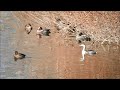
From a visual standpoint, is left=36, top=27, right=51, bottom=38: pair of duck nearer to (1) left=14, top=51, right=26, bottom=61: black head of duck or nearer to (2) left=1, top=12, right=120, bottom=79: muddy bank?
(2) left=1, top=12, right=120, bottom=79: muddy bank

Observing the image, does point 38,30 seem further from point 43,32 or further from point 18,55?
point 18,55

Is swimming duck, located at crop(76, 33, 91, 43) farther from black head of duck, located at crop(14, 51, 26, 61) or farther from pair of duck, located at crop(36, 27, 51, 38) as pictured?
black head of duck, located at crop(14, 51, 26, 61)

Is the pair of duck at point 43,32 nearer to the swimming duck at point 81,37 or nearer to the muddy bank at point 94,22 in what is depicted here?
the muddy bank at point 94,22

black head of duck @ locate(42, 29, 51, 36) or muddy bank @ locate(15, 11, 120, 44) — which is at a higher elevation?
muddy bank @ locate(15, 11, 120, 44)

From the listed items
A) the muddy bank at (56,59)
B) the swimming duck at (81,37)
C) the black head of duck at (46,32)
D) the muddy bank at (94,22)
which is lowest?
the muddy bank at (56,59)

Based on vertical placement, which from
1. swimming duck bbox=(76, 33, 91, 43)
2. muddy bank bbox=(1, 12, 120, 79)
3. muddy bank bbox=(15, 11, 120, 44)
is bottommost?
muddy bank bbox=(1, 12, 120, 79)

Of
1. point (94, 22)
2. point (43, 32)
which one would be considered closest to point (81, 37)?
point (94, 22)

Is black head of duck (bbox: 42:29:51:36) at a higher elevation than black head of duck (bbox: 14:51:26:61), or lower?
higher

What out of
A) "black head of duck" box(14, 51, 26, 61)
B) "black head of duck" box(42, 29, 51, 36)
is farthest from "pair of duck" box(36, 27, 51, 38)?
"black head of duck" box(14, 51, 26, 61)

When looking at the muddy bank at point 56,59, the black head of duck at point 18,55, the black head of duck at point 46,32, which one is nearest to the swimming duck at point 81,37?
the muddy bank at point 56,59

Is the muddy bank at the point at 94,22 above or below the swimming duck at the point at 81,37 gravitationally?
above

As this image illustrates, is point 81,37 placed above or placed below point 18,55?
above
